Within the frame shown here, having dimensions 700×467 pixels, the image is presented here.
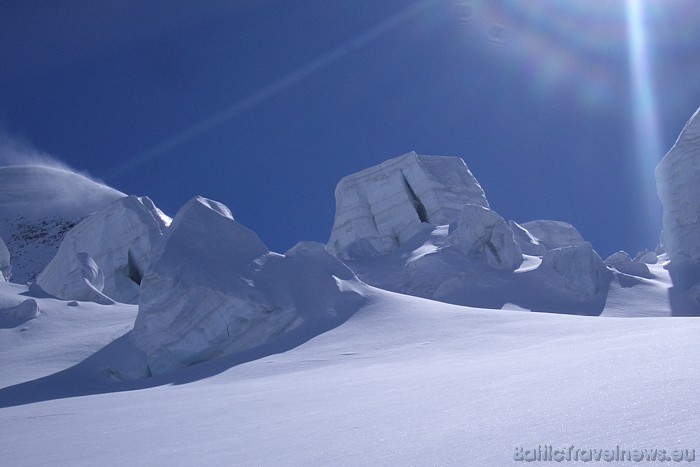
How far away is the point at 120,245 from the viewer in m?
37.3

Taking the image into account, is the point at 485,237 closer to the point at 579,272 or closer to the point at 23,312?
the point at 579,272

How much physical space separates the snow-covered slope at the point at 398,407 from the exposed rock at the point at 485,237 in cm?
1804

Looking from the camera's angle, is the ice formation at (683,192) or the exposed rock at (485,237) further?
the ice formation at (683,192)

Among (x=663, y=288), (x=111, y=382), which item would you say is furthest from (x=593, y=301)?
(x=111, y=382)

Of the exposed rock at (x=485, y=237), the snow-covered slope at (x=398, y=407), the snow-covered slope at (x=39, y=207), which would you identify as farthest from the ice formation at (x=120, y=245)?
the snow-covered slope at (x=39, y=207)

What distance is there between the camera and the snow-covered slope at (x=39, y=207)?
283ft

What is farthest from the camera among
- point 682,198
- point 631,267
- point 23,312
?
point 682,198

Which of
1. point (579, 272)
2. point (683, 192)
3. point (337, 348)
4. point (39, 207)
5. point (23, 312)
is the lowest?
point (579, 272)

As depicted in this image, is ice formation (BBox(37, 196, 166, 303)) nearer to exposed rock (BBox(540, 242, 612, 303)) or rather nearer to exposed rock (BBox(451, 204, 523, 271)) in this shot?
exposed rock (BBox(451, 204, 523, 271))

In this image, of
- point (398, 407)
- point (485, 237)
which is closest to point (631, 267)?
point (485, 237)

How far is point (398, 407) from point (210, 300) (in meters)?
11.0

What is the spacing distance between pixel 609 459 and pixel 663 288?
90.2 feet

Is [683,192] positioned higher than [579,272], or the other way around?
[683,192]

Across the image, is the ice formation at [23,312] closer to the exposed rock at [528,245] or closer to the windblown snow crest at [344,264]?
the windblown snow crest at [344,264]
